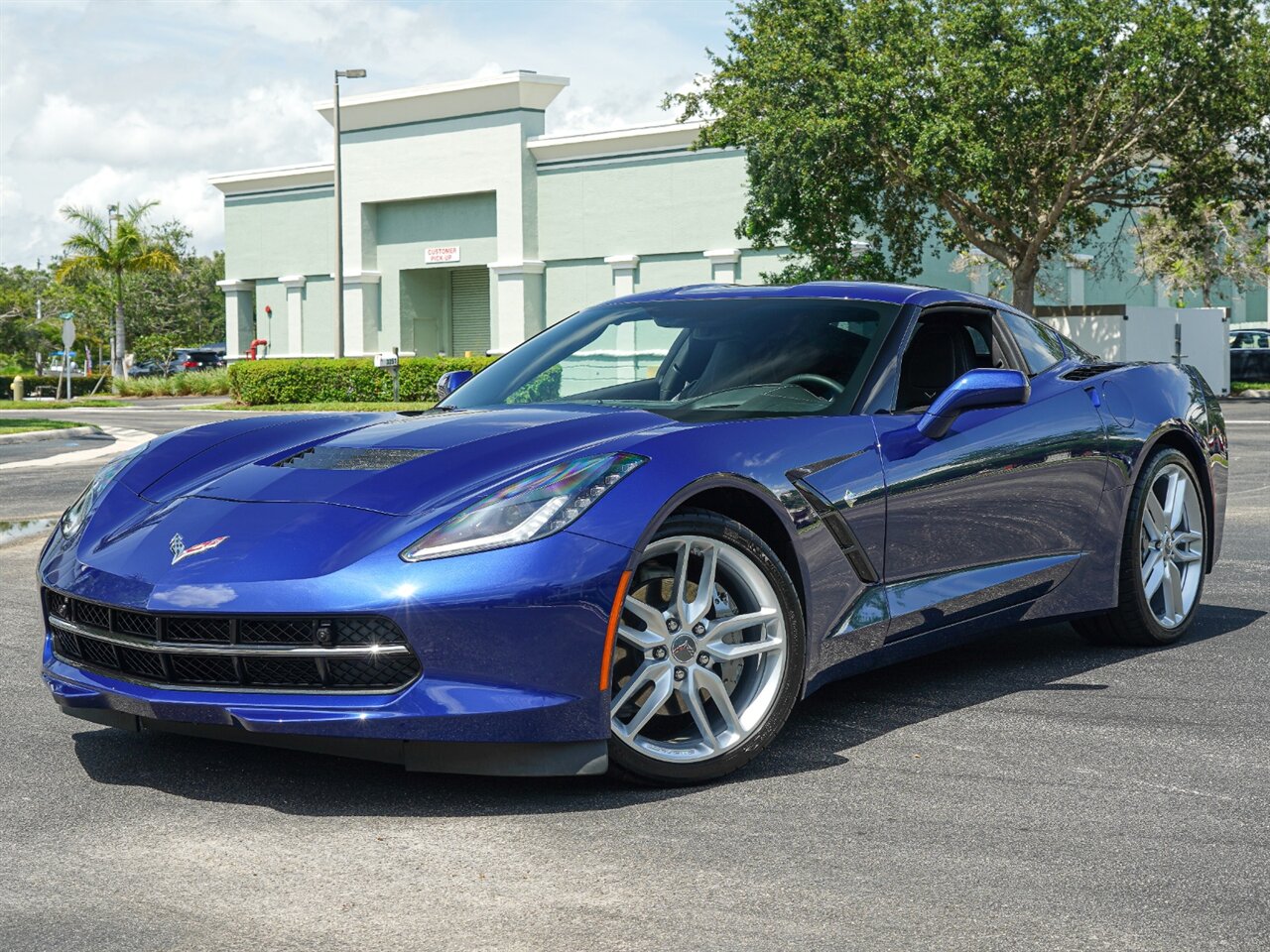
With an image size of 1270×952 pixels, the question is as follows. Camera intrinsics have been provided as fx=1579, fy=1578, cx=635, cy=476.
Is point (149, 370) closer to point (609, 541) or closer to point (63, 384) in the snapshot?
point (63, 384)

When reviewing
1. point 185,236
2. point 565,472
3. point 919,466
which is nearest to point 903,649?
point 919,466

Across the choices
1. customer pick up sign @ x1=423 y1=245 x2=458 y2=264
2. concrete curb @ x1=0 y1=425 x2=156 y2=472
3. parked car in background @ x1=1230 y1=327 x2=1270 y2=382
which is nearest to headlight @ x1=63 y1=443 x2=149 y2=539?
concrete curb @ x1=0 y1=425 x2=156 y2=472

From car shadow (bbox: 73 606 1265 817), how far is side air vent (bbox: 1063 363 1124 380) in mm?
1114

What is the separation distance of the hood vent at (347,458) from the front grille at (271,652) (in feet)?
2.00

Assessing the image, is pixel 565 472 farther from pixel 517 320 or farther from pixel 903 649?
pixel 517 320

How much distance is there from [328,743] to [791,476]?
149 cm

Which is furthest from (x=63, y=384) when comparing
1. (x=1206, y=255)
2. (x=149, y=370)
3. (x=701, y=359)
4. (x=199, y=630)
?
(x=199, y=630)

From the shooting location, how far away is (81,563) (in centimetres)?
425

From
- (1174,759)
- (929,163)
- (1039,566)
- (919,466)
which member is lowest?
(1174,759)

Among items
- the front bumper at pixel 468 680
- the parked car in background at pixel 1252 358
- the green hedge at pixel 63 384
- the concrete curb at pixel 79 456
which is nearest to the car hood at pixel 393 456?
the front bumper at pixel 468 680

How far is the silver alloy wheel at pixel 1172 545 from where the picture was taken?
619 cm

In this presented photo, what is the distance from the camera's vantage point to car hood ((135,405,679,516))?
4.07 m

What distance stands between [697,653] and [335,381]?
1439 inches

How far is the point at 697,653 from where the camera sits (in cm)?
418
